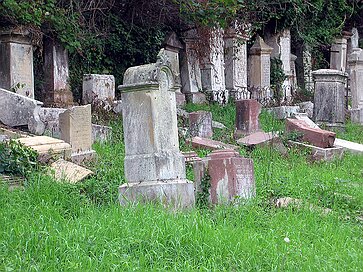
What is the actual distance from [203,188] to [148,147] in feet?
2.47

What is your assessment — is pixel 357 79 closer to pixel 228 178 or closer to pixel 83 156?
pixel 83 156

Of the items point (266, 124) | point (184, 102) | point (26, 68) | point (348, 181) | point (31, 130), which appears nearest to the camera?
point (348, 181)

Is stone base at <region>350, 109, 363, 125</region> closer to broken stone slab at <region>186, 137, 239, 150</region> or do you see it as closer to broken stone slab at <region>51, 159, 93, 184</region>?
broken stone slab at <region>186, 137, 239, 150</region>

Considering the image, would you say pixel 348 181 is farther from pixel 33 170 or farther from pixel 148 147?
pixel 33 170

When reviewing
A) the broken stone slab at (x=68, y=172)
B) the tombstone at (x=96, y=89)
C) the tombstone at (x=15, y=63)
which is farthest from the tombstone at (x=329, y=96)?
the broken stone slab at (x=68, y=172)

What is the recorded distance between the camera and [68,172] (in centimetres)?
708

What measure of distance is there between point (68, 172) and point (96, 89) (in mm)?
5253

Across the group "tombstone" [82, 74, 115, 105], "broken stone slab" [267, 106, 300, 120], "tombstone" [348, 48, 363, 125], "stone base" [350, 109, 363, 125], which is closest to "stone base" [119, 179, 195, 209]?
"tombstone" [82, 74, 115, 105]

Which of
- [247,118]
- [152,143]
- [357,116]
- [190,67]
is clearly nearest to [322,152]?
[247,118]

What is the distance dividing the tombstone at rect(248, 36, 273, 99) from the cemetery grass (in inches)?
390

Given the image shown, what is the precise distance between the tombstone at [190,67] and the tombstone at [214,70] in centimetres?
17

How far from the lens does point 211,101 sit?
51.5 feet

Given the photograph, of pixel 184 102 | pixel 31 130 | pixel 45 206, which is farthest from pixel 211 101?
pixel 45 206

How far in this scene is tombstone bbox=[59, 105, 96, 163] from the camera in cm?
869
